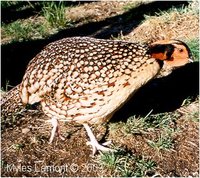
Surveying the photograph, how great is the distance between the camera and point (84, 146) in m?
4.45

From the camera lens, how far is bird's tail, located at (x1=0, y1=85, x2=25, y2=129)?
453 centimetres

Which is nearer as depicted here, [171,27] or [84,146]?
[84,146]

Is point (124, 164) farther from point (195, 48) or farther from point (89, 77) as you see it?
A: point (195, 48)

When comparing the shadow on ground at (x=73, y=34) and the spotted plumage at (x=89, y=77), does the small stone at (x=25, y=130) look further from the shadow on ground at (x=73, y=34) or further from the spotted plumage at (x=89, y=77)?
the shadow on ground at (x=73, y=34)

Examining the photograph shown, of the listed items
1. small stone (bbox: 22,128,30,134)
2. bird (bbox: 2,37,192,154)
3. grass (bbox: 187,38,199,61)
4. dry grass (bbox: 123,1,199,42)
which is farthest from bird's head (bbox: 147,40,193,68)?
dry grass (bbox: 123,1,199,42)

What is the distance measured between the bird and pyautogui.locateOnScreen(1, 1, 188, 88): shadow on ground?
5.92 feet

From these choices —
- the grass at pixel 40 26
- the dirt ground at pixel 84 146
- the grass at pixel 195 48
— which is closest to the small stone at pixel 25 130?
Result: the dirt ground at pixel 84 146

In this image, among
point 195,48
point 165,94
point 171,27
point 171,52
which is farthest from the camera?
point 171,27

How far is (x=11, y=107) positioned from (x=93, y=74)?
1104 mm

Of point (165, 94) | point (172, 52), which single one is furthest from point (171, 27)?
point (172, 52)

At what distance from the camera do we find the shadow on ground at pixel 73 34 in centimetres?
617

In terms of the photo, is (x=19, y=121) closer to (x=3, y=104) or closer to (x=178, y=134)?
(x=3, y=104)

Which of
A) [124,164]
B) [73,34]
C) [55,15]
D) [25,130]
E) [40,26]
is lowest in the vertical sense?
[124,164]

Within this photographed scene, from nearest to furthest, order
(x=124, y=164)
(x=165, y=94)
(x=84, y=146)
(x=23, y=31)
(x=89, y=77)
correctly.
→ (x=89, y=77), (x=124, y=164), (x=84, y=146), (x=165, y=94), (x=23, y=31)
